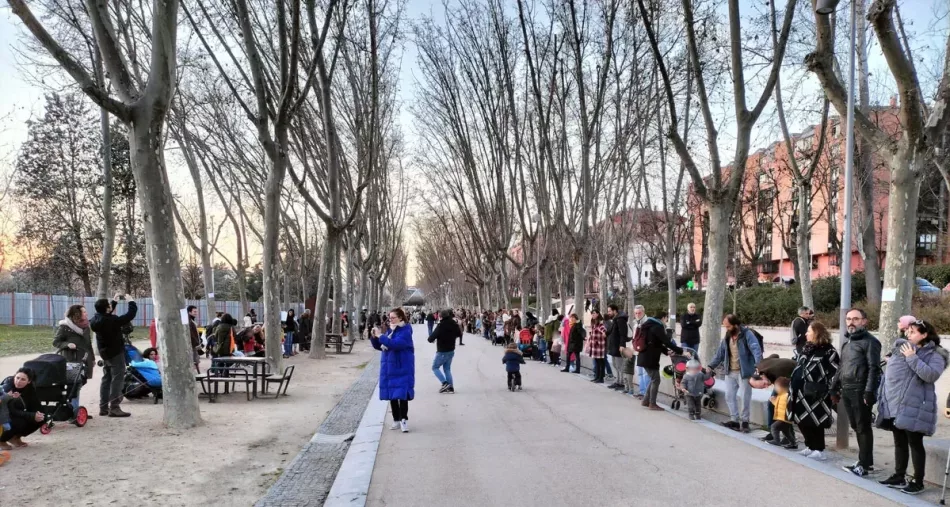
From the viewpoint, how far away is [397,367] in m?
8.55

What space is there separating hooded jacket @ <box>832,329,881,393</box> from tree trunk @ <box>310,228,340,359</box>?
15418mm

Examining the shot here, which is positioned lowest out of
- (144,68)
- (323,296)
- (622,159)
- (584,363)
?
(584,363)

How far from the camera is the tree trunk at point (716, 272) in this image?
1234cm

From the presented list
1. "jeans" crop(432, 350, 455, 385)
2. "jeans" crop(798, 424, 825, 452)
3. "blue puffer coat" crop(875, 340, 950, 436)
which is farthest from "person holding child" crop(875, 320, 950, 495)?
"jeans" crop(432, 350, 455, 385)

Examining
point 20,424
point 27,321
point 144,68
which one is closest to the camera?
point 20,424

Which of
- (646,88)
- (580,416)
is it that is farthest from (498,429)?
(646,88)

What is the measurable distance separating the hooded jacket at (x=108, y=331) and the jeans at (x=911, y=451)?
8829mm

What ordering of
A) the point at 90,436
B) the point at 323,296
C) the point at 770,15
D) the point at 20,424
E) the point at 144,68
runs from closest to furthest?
the point at 20,424 < the point at 90,436 < the point at 770,15 < the point at 144,68 < the point at 323,296

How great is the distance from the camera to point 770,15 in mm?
13297

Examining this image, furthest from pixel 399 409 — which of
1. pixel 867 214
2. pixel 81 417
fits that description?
pixel 867 214

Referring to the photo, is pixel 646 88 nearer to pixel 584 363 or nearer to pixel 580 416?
pixel 584 363

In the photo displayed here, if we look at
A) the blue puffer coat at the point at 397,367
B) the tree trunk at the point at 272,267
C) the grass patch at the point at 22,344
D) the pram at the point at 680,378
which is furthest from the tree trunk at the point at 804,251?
the grass patch at the point at 22,344

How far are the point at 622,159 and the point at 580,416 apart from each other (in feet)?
47.7

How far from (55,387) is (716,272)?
10.5 meters
